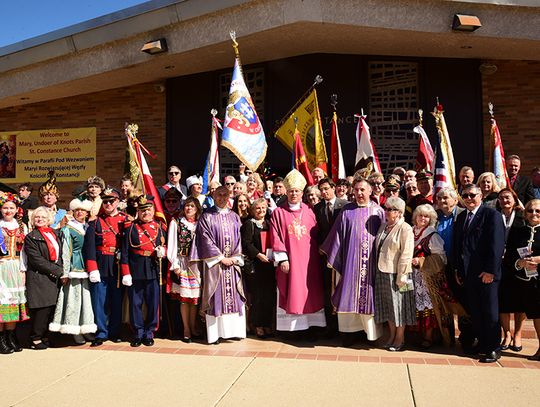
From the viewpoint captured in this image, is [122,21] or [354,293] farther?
[122,21]

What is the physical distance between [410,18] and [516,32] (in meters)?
1.72

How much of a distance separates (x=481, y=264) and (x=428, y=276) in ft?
1.85

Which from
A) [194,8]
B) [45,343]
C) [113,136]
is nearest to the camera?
[45,343]

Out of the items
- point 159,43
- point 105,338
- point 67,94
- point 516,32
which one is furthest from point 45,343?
point 516,32

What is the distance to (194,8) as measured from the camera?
9219 mm

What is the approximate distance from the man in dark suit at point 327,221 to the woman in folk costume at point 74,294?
8.74ft

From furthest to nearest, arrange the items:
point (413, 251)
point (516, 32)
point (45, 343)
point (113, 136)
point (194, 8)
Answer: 1. point (113, 136)
2. point (194, 8)
3. point (516, 32)
4. point (45, 343)
5. point (413, 251)

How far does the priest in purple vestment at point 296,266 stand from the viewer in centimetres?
589

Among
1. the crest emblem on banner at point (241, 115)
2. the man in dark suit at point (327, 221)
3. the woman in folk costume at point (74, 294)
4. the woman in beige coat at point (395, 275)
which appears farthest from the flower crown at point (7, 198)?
the woman in beige coat at point (395, 275)

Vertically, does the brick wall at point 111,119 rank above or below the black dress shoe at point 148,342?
above

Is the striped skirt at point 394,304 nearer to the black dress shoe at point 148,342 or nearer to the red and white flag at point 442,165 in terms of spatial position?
the red and white flag at point 442,165

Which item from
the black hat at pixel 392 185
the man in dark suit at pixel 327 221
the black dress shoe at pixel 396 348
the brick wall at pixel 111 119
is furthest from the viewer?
the brick wall at pixel 111 119

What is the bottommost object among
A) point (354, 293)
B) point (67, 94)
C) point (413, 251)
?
point (354, 293)

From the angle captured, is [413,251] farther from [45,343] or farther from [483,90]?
[483,90]
